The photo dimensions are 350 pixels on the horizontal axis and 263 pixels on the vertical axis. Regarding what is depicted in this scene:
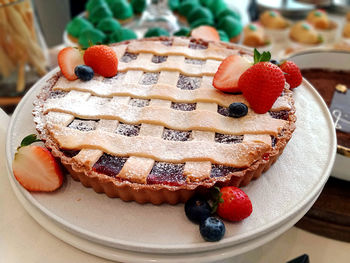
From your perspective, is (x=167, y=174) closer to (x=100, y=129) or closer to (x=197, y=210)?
(x=197, y=210)

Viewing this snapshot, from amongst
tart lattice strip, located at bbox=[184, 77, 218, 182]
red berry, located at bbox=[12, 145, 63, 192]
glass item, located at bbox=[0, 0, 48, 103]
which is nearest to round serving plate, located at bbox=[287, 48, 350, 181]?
tart lattice strip, located at bbox=[184, 77, 218, 182]

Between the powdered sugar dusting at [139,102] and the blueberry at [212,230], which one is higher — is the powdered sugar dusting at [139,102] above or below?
above

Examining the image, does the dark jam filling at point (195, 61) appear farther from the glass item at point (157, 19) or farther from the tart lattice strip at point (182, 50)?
the glass item at point (157, 19)

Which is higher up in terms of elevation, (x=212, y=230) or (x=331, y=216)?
(x=212, y=230)

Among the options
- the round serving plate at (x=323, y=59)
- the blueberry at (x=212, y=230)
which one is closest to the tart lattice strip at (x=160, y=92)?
the blueberry at (x=212, y=230)

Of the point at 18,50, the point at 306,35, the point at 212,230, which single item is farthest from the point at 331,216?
the point at 18,50

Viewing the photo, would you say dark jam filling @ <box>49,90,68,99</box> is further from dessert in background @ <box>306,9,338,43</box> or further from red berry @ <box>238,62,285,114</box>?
dessert in background @ <box>306,9,338,43</box>
